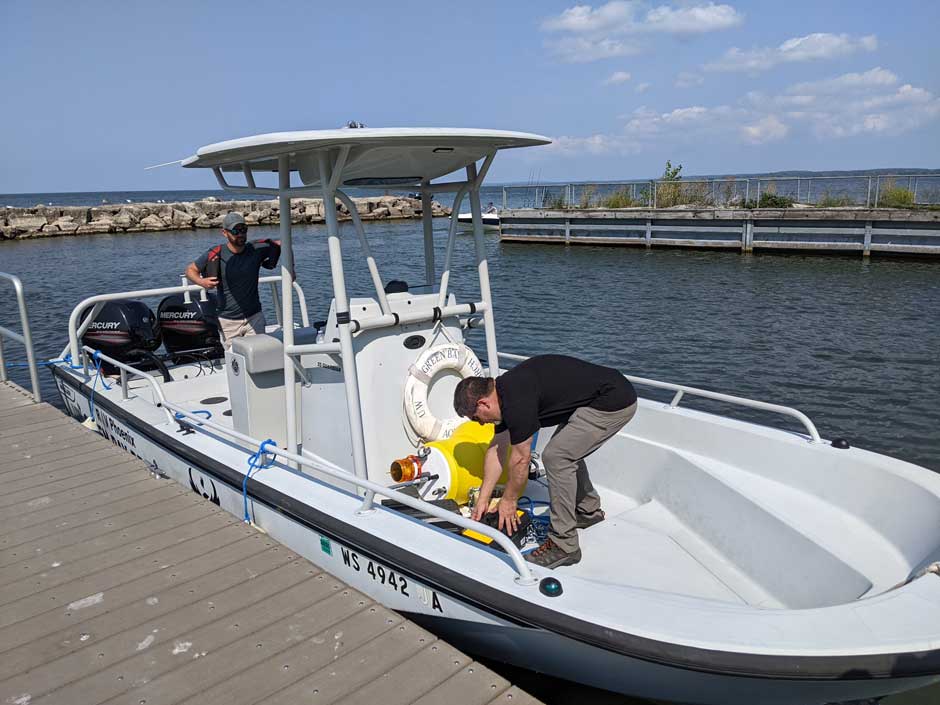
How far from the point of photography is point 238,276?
5.91 m

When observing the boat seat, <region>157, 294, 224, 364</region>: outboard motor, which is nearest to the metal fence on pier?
<region>157, 294, 224, 364</region>: outboard motor

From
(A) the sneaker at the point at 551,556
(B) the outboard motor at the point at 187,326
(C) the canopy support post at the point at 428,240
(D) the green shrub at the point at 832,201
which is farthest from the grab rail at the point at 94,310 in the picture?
(D) the green shrub at the point at 832,201

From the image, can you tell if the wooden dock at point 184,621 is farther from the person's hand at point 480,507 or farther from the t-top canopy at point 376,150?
the t-top canopy at point 376,150

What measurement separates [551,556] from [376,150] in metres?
Result: 2.60

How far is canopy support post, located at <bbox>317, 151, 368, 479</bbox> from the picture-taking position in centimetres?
429

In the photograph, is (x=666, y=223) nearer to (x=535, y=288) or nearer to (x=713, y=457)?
(x=535, y=288)

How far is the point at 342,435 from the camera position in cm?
470

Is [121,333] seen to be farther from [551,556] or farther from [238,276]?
[551,556]

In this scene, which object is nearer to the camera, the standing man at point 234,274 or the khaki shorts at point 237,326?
the standing man at point 234,274

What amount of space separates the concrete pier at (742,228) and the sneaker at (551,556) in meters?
19.4

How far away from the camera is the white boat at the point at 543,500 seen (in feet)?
9.50

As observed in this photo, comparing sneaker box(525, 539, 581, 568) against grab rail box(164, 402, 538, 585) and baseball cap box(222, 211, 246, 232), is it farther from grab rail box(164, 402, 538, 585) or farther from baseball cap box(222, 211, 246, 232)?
baseball cap box(222, 211, 246, 232)

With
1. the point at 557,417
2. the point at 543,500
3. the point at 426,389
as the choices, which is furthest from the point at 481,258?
the point at 543,500

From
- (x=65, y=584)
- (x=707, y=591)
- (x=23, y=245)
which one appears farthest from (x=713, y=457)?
(x=23, y=245)
